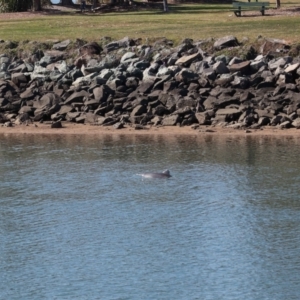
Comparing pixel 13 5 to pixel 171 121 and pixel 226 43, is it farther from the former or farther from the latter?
pixel 171 121

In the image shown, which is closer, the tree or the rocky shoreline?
the rocky shoreline

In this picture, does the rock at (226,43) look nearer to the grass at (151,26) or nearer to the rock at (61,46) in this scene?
the grass at (151,26)

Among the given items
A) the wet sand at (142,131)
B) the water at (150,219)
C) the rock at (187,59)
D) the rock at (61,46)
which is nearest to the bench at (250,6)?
the rock at (61,46)

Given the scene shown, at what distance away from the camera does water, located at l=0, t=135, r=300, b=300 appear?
15.4 metres

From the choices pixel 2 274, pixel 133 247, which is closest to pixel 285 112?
pixel 133 247

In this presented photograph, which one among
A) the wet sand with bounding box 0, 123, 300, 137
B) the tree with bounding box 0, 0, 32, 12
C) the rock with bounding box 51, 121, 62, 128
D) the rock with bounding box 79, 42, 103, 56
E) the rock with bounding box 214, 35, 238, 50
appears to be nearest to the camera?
the wet sand with bounding box 0, 123, 300, 137

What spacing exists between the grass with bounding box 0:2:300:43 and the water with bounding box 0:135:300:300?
9703 millimetres

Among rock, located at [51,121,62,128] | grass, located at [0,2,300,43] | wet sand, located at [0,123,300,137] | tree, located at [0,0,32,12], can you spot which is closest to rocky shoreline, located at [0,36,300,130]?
rock, located at [51,121,62,128]

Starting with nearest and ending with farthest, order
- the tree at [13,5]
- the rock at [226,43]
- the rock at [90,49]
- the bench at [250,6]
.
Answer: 1. the rock at [226,43]
2. the rock at [90,49]
3. the bench at [250,6]
4. the tree at [13,5]

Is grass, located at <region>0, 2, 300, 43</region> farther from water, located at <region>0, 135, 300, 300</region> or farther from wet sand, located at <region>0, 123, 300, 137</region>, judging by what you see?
water, located at <region>0, 135, 300, 300</region>

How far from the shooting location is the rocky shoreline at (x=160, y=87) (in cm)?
2984

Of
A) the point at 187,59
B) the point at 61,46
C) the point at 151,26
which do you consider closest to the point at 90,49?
the point at 61,46

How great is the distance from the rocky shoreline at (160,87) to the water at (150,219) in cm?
170

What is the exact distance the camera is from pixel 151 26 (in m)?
41.1
